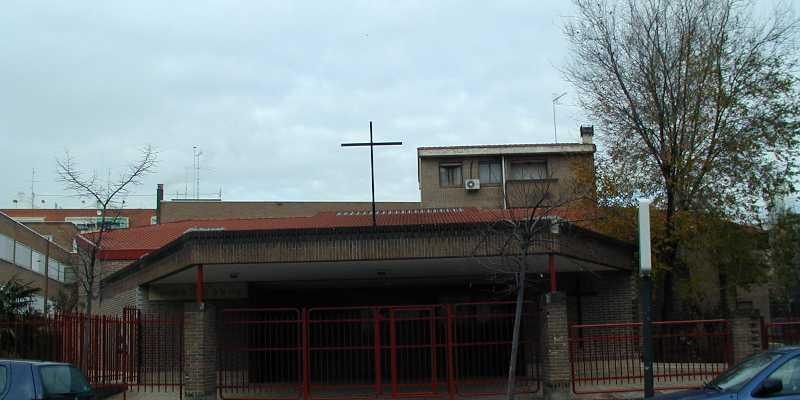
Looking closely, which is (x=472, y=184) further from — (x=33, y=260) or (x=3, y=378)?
(x=3, y=378)

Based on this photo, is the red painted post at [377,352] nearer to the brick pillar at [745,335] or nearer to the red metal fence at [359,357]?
the red metal fence at [359,357]

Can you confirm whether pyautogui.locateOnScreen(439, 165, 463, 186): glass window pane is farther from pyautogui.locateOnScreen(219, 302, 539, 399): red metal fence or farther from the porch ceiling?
pyautogui.locateOnScreen(219, 302, 539, 399): red metal fence

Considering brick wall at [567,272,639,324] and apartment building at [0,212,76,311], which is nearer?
brick wall at [567,272,639,324]

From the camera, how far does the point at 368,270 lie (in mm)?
21469

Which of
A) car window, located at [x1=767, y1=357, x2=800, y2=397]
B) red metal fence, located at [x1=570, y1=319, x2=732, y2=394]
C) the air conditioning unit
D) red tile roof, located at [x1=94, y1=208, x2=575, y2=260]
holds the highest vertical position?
the air conditioning unit

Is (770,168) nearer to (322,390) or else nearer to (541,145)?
(322,390)

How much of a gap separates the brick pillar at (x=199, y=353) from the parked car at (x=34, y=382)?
5.73m

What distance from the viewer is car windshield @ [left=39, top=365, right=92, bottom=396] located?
11555 millimetres

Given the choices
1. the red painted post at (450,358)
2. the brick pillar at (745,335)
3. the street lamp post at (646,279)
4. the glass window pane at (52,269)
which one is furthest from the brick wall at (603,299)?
the glass window pane at (52,269)

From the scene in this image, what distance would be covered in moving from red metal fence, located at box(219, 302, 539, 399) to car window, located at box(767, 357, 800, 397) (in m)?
7.54

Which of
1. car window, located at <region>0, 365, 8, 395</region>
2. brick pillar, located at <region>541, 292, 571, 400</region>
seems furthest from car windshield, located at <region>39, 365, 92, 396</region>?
brick pillar, located at <region>541, 292, 571, 400</region>

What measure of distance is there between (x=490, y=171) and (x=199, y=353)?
31.2 metres

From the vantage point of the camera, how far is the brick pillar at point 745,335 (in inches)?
693

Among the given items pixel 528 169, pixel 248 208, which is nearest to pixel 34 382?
pixel 528 169
